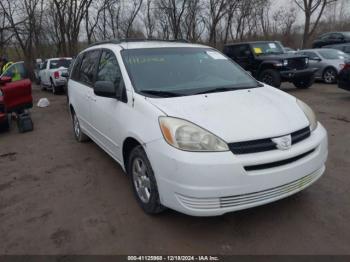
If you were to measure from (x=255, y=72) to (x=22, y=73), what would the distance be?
787 centimetres

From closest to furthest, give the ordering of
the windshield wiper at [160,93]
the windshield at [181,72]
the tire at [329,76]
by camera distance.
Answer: the windshield wiper at [160,93], the windshield at [181,72], the tire at [329,76]

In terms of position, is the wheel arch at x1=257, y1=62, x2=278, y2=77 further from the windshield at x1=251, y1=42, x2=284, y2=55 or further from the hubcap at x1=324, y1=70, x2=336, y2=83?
the hubcap at x1=324, y1=70, x2=336, y2=83

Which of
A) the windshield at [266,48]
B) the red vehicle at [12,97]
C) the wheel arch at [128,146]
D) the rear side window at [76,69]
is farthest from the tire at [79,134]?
the windshield at [266,48]

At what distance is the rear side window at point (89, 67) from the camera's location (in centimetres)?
473

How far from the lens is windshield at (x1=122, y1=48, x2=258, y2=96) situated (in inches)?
138

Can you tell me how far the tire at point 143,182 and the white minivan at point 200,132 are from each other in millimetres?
11

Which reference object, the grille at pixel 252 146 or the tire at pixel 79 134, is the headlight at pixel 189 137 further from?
the tire at pixel 79 134

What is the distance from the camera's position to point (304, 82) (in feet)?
38.4

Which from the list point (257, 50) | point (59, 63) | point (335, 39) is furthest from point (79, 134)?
Answer: point (335, 39)

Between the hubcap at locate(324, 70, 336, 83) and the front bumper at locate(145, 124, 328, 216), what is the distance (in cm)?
1154

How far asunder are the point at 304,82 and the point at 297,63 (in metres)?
0.95

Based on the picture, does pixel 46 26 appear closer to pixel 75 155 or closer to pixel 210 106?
pixel 75 155

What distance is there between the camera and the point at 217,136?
104 inches

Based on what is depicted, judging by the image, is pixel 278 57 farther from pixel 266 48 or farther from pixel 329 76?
pixel 329 76
